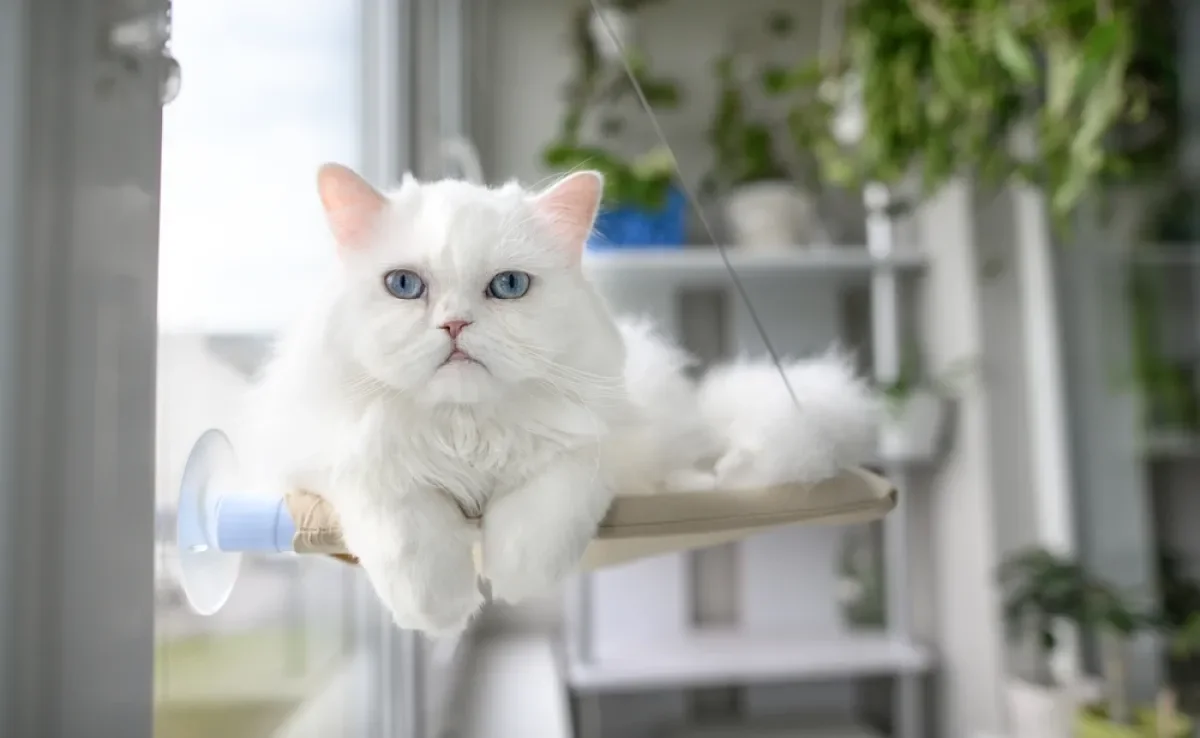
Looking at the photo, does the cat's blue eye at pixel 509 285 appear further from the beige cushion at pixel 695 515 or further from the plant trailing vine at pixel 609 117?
the plant trailing vine at pixel 609 117

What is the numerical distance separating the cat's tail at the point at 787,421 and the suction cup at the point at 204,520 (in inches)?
12.4

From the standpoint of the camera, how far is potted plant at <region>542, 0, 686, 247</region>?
4.96 feet

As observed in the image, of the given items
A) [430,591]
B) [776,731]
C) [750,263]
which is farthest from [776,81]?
[430,591]

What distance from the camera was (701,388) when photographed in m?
0.59

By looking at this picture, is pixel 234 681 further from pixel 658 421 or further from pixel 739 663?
pixel 739 663

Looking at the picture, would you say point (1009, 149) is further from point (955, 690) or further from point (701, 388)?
point (701, 388)

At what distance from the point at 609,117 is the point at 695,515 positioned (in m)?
1.56

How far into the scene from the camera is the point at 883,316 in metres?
1.73

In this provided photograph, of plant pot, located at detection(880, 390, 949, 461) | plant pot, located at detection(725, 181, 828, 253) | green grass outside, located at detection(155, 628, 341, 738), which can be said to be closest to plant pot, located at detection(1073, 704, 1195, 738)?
plant pot, located at detection(880, 390, 949, 461)

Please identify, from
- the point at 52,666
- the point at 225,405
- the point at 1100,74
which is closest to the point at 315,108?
the point at 225,405

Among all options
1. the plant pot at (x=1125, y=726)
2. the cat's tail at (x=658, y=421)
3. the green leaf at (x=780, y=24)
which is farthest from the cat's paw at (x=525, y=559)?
the green leaf at (x=780, y=24)

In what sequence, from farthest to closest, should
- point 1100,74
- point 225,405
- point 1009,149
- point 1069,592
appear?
point 1009,149 < point 1069,592 < point 1100,74 < point 225,405

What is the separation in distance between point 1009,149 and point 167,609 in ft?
5.71

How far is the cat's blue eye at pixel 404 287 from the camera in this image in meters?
0.36
